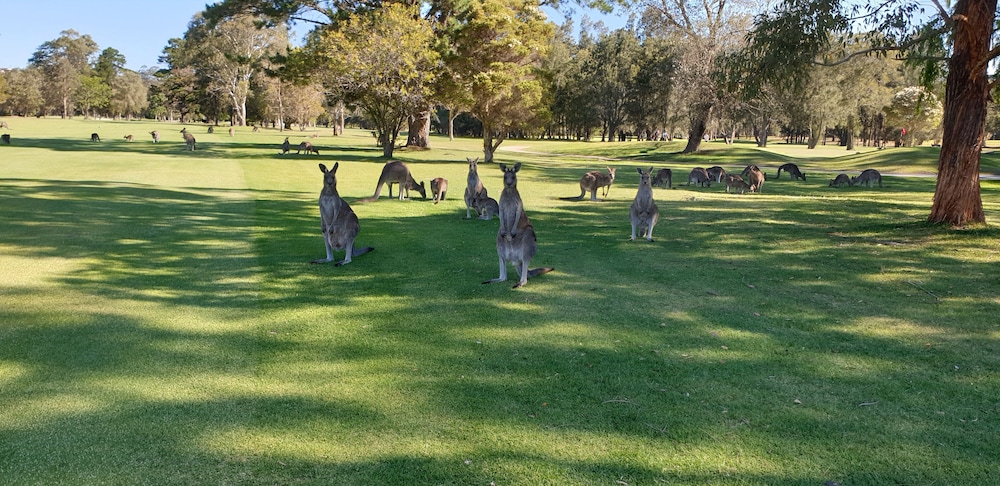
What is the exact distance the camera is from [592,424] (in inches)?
169

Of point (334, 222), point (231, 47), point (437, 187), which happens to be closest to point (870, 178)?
point (437, 187)

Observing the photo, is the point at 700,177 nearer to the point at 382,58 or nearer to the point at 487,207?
the point at 487,207

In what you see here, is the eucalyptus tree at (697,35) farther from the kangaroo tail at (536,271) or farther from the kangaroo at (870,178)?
the kangaroo tail at (536,271)

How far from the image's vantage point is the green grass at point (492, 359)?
151 inches

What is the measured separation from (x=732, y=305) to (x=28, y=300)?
7.94 m

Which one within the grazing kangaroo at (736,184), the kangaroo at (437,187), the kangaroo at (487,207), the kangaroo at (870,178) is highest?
the kangaroo at (870,178)

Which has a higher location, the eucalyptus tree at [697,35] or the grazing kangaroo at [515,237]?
the eucalyptus tree at [697,35]

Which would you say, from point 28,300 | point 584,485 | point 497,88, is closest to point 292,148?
point 497,88

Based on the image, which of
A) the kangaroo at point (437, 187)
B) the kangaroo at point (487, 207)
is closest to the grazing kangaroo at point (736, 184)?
the kangaroo at point (437, 187)

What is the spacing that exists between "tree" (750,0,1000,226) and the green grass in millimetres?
892

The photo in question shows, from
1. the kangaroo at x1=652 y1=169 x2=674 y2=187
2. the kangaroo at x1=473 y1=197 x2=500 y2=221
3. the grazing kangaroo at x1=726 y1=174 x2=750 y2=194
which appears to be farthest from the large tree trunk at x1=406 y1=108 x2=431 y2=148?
the kangaroo at x1=473 y1=197 x2=500 y2=221

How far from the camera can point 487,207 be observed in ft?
44.1

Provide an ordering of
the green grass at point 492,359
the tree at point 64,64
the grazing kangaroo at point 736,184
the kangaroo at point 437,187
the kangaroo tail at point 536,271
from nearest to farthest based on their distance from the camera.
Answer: the green grass at point 492,359 → the kangaroo tail at point 536,271 → the kangaroo at point 437,187 → the grazing kangaroo at point 736,184 → the tree at point 64,64

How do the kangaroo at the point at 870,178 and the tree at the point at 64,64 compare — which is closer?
the kangaroo at the point at 870,178
